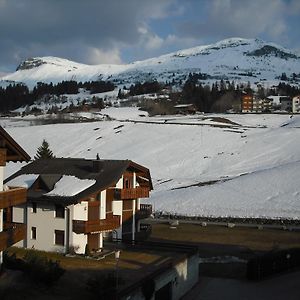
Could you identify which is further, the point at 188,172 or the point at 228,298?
the point at 188,172

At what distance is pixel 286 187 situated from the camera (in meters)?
54.2

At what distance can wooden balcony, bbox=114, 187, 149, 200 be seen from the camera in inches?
1260

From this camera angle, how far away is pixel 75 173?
3041cm

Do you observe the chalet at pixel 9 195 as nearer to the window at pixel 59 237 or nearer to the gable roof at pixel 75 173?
the gable roof at pixel 75 173

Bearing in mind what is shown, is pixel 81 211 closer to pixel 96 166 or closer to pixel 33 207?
pixel 33 207

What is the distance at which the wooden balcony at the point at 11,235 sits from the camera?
19.0 meters

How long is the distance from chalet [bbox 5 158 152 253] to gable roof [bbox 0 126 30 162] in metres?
6.41

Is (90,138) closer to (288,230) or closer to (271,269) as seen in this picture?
(288,230)

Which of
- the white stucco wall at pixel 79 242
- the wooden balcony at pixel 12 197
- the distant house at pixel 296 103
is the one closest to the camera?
the wooden balcony at pixel 12 197

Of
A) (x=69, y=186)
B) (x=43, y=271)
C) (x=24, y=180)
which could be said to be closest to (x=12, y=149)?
(x=43, y=271)

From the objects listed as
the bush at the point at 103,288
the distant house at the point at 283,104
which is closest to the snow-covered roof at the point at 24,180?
the bush at the point at 103,288

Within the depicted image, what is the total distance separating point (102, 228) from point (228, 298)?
7801 mm

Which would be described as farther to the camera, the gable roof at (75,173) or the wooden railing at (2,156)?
the gable roof at (75,173)

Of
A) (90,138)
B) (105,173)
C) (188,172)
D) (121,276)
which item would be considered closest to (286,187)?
(188,172)
